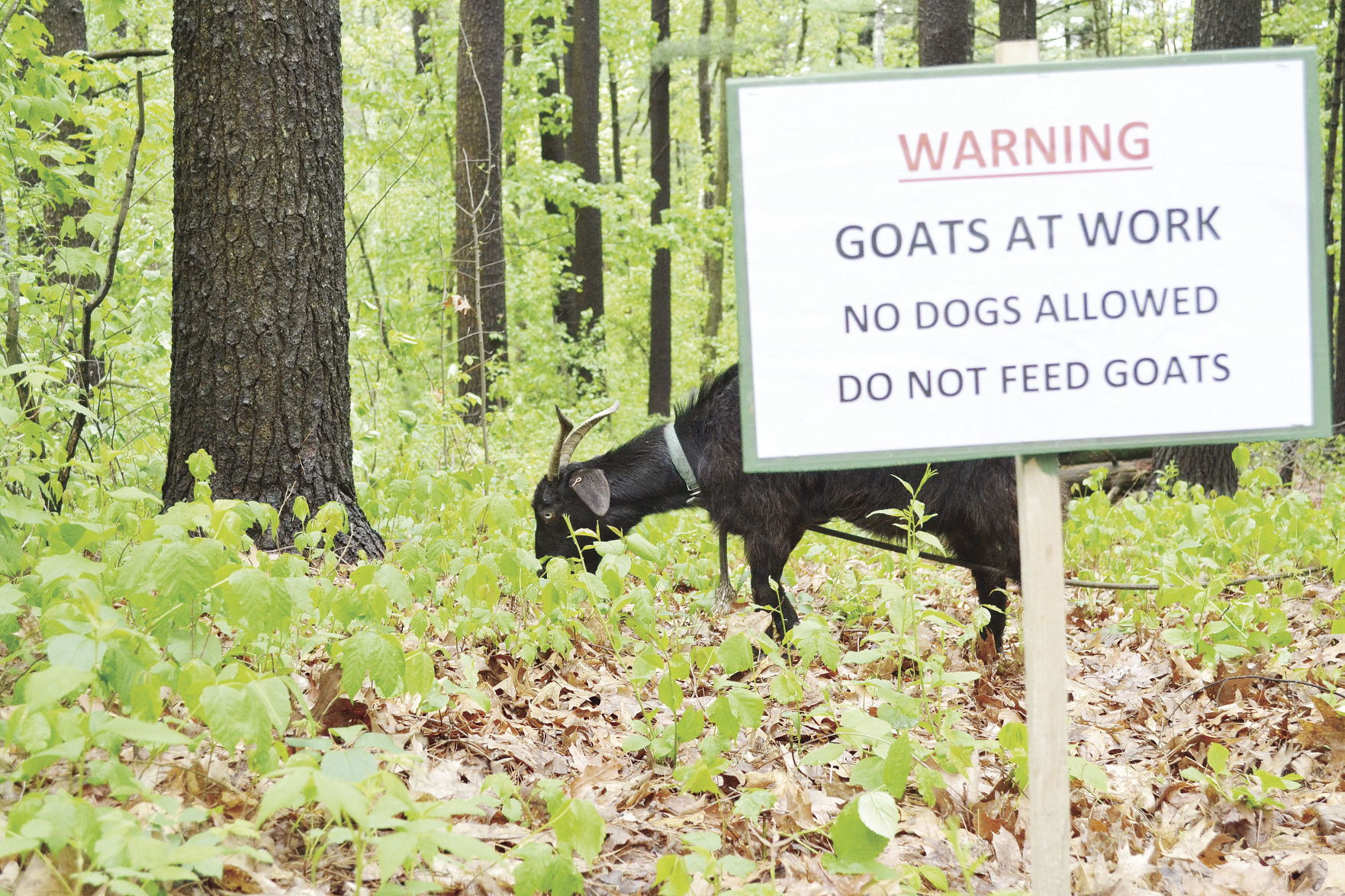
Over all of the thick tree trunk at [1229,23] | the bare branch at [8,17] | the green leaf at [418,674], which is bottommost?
the green leaf at [418,674]

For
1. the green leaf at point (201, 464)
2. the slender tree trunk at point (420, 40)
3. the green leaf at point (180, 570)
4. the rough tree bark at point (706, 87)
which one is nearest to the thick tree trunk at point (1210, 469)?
the green leaf at point (201, 464)

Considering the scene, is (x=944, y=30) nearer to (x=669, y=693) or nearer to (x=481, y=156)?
(x=481, y=156)

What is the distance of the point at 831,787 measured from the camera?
349 centimetres

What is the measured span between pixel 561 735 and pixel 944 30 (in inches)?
348

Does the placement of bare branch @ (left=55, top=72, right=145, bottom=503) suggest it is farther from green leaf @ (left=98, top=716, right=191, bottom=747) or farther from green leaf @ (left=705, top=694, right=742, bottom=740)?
green leaf @ (left=705, top=694, right=742, bottom=740)

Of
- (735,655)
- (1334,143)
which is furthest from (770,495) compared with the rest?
(1334,143)

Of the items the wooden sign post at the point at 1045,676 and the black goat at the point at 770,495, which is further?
the black goat at the point at 770,495

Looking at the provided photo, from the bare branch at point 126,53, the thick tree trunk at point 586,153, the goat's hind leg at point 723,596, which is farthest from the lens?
the thick tree trunk at point 586,153

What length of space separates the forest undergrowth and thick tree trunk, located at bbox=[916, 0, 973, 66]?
6.63 meters

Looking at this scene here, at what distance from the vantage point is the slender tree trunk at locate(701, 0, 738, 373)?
23312 millimetres

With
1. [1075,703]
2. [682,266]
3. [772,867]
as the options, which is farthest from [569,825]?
[682,266]

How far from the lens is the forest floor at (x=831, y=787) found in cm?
284

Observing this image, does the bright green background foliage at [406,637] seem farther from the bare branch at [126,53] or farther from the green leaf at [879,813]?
the bare branch at [126,53]

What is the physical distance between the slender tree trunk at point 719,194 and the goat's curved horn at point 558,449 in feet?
48.6
